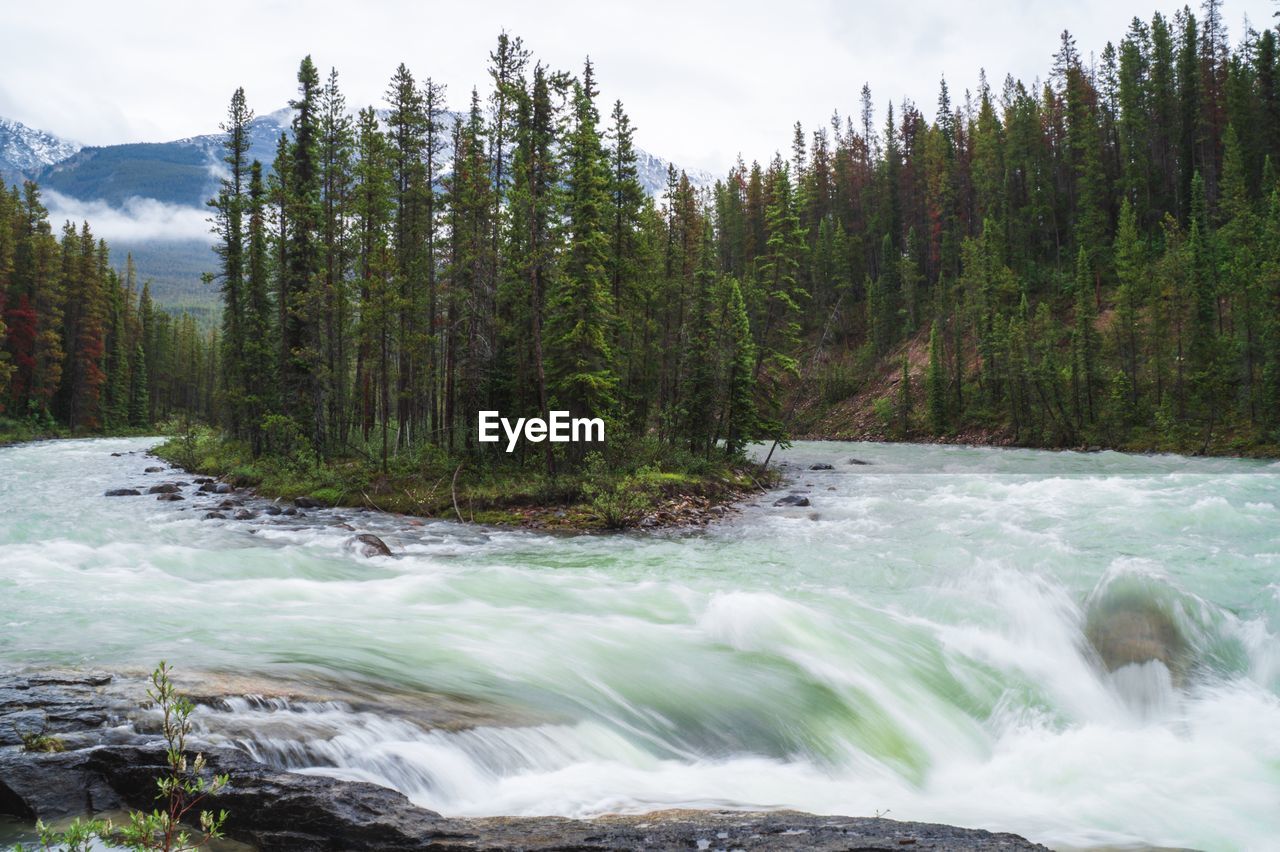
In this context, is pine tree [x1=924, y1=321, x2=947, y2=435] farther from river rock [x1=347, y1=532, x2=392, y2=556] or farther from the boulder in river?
river rock [x1=347, y1=532, x2=392, y2=556]

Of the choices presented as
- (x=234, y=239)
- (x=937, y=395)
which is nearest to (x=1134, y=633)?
(x=234, y=239)

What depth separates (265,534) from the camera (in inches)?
683

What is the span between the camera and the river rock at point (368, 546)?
15.3 meters

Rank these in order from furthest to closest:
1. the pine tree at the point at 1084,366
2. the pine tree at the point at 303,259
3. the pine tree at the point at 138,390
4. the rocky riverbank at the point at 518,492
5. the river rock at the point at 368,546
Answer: the pine tree at the point at 138,390 < the pine tree at the point at 1084,366 < the pine tree at the point at 303,259 < the rocky riverbank at the point at 518,492 < the river rock at the point at 368,546

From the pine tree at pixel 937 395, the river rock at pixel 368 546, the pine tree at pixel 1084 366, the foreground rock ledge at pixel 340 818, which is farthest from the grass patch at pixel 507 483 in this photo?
the pine tree at pixel 937 395

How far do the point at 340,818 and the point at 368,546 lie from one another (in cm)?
1216

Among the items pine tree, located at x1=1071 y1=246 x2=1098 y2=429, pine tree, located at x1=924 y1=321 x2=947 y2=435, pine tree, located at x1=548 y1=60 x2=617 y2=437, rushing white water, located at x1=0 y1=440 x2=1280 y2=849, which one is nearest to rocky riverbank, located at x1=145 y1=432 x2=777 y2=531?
pine tree, located at x1=548 y1=60 x2=617 y2=437

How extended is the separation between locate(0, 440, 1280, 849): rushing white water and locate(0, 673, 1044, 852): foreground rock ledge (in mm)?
602

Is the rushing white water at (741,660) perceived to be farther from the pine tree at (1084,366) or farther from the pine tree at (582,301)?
the pine tree at (1084,366)

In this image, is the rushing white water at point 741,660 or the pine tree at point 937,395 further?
the pine tree at point 937,395

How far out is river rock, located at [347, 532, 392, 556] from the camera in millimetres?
15258

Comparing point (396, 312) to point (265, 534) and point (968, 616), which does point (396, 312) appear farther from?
point (968, 616)

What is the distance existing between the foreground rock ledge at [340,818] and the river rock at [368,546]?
10.6m

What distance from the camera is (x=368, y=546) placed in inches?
609
